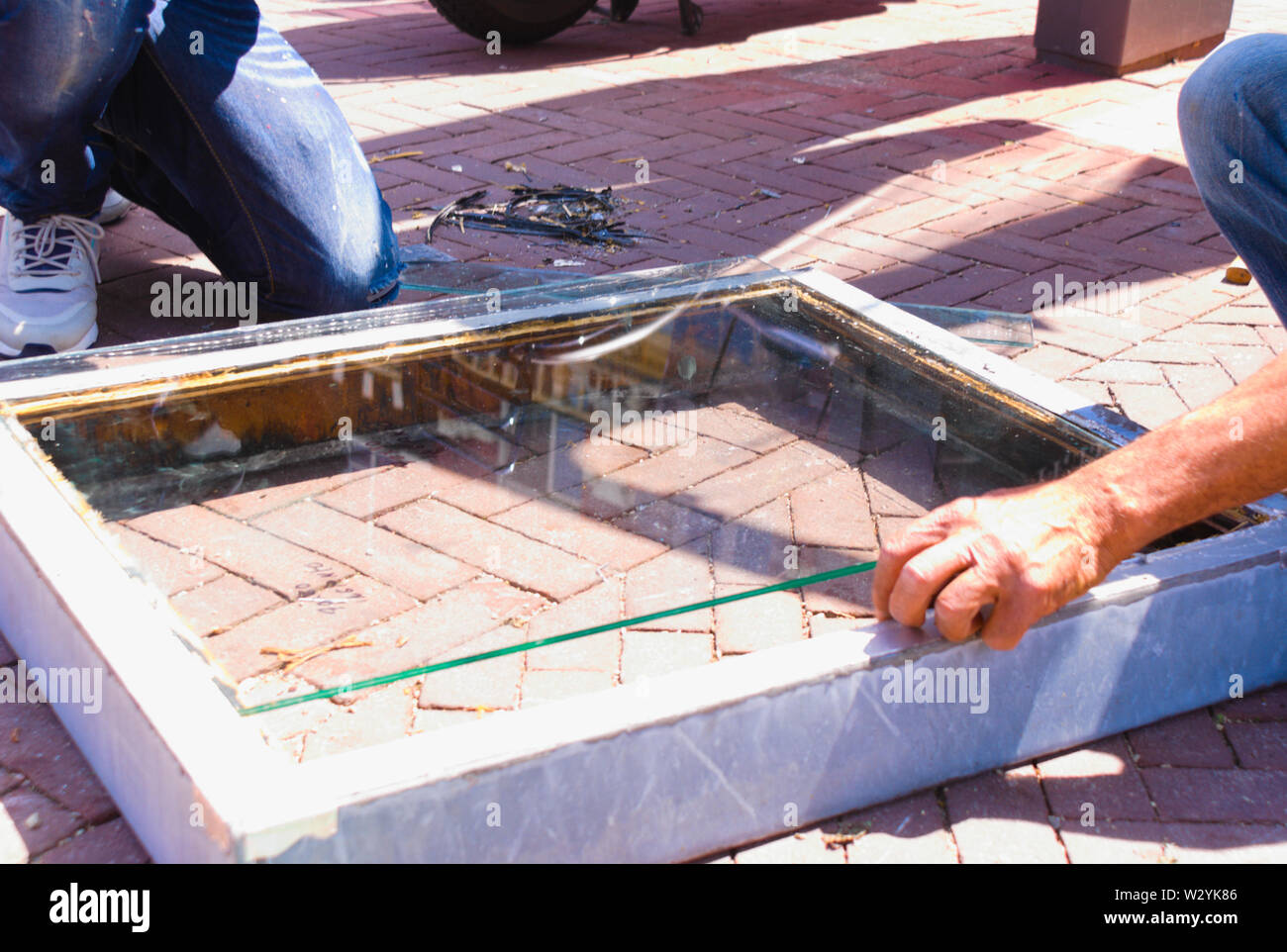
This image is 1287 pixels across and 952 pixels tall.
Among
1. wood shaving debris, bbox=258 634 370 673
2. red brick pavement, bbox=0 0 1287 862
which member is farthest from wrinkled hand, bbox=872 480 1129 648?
wood shaving debris, bbox=258 634 370 673

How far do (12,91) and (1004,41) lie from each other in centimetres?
453

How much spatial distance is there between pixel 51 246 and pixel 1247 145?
2.27m

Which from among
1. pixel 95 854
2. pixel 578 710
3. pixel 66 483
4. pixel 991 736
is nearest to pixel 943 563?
pixel 991 736

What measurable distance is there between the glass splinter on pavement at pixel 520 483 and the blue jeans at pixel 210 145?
0.68m

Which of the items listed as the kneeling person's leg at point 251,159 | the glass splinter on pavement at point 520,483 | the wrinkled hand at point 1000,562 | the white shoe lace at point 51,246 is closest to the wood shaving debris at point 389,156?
the kneeling person's leg at point 251,159

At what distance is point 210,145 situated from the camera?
2.54m

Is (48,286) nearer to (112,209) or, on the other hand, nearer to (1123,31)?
(112,209)

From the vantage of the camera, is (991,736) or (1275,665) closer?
(991,736)

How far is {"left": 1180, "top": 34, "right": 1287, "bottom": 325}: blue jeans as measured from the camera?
1804 mm

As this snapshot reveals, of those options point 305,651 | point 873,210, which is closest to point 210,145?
point 305,651

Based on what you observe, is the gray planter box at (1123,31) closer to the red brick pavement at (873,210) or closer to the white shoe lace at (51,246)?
the red brick pavement at (873,210)
